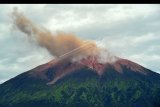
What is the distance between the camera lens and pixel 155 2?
636 centimetres

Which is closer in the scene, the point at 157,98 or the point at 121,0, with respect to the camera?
the point at 121,0

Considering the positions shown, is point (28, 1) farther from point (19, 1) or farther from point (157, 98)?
point (157, 98)

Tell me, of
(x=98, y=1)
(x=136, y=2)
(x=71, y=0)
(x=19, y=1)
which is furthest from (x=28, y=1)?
(x=136, y=2)

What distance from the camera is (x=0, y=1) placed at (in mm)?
6316

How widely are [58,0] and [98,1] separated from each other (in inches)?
24.4

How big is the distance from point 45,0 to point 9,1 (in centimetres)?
59

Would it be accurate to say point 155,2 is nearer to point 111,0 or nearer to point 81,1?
point 111,0

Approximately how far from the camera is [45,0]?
6039 mm

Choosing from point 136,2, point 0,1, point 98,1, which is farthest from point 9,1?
point 136,2

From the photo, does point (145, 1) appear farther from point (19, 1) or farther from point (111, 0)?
point (19, 1)

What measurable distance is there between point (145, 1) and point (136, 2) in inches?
5.5

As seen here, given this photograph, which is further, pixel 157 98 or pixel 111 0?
pixel 157 98

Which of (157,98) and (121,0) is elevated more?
(121,0)

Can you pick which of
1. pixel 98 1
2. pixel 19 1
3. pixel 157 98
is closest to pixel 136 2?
pixel 98 1
